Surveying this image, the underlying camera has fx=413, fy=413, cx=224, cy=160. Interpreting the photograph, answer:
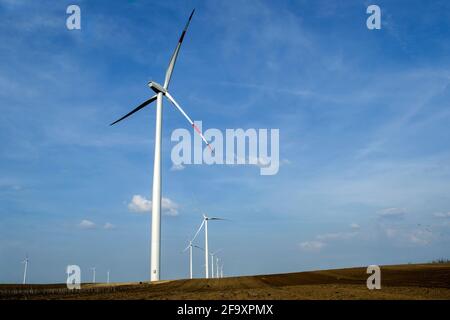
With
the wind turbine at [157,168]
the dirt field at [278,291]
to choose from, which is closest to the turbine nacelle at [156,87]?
the wind turbine at [157,168]

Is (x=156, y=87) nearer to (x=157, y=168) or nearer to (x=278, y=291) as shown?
(x=157, y=168)

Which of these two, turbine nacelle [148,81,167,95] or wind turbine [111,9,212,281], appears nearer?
wind turbine [111,9,212,281]

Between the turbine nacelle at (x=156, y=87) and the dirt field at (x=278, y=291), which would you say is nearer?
the dirt field at (x=278, y=291)

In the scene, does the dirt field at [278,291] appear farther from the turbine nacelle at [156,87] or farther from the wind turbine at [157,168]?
the turbine nacelle at [156,87]

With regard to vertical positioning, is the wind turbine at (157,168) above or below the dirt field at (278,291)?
above

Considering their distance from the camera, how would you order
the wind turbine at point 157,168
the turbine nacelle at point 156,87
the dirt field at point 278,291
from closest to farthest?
1. the dirt field at point 278,291
2. the wind turbine at point 157,168
3. the turbine nacelle at point 156,87

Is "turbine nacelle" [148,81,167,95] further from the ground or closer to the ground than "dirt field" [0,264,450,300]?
further from the ground

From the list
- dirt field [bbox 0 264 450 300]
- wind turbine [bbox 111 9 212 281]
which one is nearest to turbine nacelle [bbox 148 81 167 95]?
wind turbine [bbox 111 9 212 281]

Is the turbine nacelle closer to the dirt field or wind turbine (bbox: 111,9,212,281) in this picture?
wind turbine (bbox: 111,9,212,281)

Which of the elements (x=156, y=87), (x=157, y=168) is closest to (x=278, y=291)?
(x=157, y=168)

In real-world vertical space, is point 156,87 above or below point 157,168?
above
